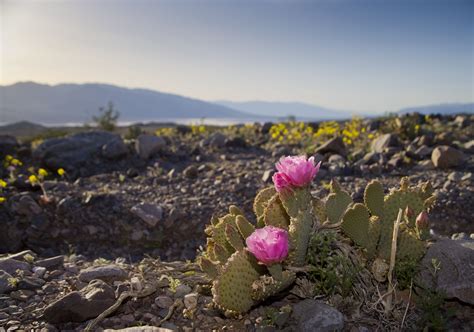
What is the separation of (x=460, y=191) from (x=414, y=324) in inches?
174

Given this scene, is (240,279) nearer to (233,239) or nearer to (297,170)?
(233,239)

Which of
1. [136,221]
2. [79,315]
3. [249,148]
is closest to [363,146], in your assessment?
[249,148]

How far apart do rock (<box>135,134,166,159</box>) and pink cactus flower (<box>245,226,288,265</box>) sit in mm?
8026

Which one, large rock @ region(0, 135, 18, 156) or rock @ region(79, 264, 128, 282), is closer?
rock @ region(79, 264, 128, 282)

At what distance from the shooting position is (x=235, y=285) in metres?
2.69

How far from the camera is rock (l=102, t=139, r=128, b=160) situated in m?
10.3

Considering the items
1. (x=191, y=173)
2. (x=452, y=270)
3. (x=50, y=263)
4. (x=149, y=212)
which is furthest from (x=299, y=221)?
(x=191, y=173)

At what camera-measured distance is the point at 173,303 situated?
309 centimetres

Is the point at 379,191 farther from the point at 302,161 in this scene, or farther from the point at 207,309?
the point at 207,309

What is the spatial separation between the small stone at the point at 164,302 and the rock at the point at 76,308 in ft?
1.09

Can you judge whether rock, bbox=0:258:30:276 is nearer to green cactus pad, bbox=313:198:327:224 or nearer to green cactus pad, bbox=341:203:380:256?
green cactus pad, bbox=313:198:327:224

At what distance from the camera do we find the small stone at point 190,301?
119 inches

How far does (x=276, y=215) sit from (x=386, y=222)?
0.80 m

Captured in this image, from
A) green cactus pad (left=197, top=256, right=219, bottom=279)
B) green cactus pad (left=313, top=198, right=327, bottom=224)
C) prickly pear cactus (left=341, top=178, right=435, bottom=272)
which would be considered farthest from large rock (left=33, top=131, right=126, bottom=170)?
prickly pear cactus (left=341, top=178, right=435, bottom=272)
